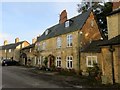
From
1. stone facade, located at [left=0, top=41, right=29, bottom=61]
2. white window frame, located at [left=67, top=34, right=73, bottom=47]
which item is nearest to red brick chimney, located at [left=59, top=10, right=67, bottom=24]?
white window frame, located at [left=67, top=34, right=73, bottom=47]

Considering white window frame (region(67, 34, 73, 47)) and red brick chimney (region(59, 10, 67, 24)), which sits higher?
red brick chimney (region(59, 10, 67, 24))

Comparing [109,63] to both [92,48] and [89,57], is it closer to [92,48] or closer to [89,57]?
[89,57]

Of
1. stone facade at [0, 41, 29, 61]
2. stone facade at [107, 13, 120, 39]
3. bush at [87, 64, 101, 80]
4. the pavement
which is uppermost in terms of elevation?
stone facade at [107, 13, 120, 39]

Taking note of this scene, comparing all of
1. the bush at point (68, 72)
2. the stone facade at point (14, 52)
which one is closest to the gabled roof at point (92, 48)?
the bush at point (68, 72)

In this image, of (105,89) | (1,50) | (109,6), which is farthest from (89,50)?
(1,50)

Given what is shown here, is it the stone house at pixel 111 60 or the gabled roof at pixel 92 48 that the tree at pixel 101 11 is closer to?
the gabled roof at pixel 92 48

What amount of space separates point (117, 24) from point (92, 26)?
9945 millimetres

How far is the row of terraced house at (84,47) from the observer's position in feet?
64.4

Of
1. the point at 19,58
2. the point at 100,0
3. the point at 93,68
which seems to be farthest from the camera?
the point at 19,58

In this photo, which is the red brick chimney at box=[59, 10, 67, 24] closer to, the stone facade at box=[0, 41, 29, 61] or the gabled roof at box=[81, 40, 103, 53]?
the gabled roof at box=[81, 40, 103, 53]

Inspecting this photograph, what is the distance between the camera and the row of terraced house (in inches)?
773

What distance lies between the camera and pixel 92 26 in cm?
3219

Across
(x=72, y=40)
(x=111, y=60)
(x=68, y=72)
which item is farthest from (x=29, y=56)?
(x=111, y=60)

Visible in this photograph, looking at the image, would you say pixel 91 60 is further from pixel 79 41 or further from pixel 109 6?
pixel 109 6
